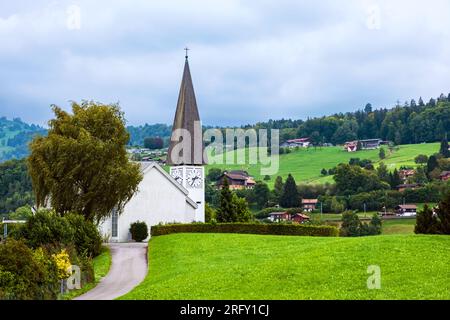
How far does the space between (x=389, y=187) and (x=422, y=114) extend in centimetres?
6195

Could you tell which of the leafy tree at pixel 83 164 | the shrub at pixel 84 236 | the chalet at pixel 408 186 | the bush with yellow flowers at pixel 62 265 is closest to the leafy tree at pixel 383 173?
the chalet at pixel 408 186

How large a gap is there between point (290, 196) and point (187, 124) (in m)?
64.2

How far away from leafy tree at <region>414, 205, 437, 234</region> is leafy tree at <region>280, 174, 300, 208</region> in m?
95.5

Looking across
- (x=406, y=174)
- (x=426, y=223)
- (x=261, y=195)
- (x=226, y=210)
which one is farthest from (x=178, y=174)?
(x=406, y=174)

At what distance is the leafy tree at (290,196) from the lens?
137 m

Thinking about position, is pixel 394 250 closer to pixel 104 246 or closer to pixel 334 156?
pixel 104 246

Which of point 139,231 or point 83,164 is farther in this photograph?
point 139,231

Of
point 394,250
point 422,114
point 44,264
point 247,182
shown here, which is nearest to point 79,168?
point 44,264

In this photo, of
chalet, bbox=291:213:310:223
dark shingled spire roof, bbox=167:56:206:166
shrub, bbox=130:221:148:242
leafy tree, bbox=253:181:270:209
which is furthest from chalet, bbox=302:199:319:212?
shrub, bbox=130:221:148:242

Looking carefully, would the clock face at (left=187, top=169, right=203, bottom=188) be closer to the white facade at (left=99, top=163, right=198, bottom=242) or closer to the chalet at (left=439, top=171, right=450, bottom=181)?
the white facade at (left=99, top=163, right=198, bottom=242)

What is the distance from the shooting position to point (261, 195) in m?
143

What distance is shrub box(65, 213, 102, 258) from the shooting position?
147 ft

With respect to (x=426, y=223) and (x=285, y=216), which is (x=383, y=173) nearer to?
(x=285, y=216)

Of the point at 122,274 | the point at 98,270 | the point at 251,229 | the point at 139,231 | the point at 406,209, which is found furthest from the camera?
the point at 406,209
